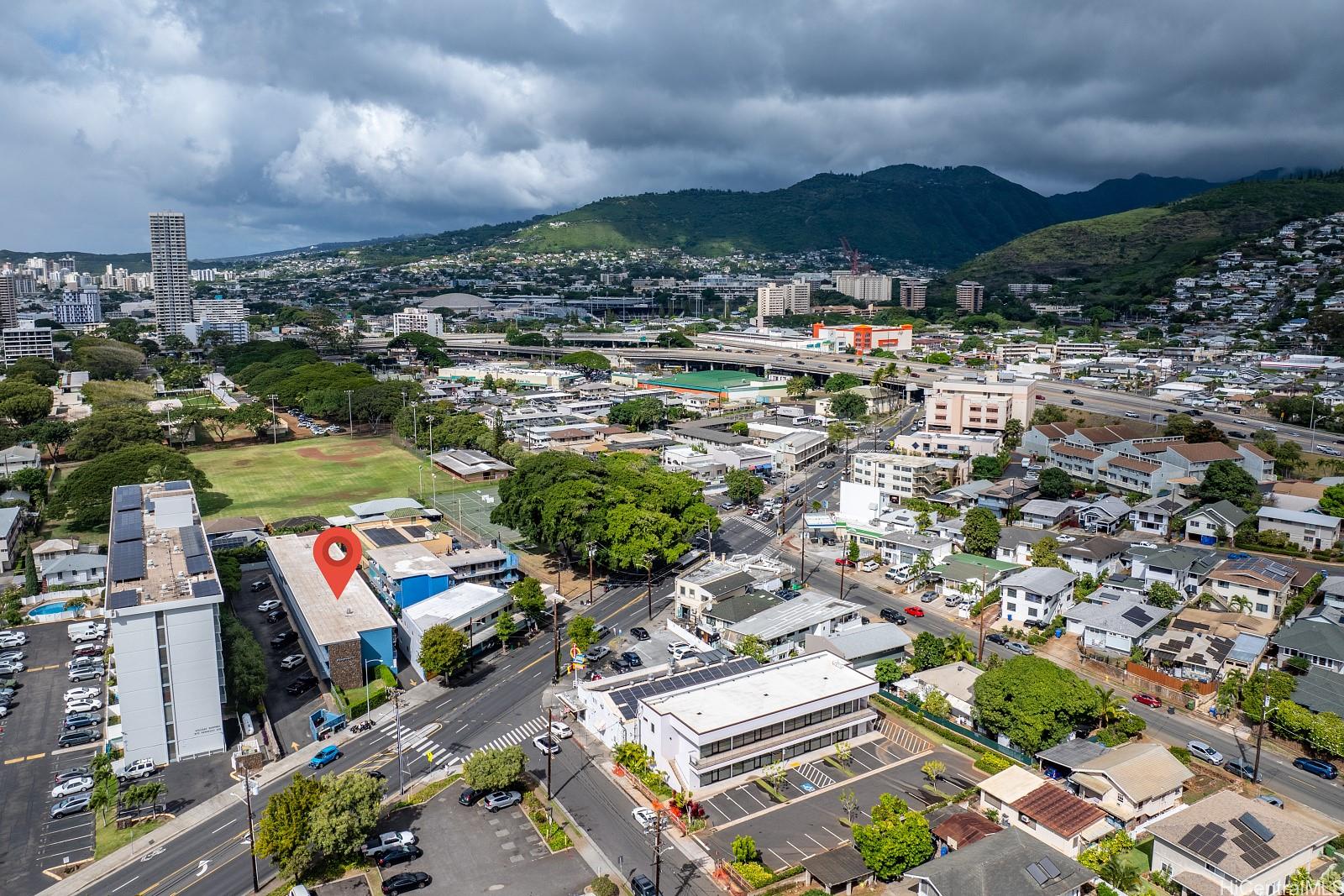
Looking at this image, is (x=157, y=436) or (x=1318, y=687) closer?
(x=1318, y=687)

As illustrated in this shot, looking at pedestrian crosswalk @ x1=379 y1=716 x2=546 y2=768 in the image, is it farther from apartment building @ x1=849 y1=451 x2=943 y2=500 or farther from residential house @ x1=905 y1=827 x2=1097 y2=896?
apartment building @ x1=849 y1=451 x2=943 y2=500

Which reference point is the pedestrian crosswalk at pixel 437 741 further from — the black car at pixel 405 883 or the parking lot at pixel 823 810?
the parking lot at pixel 823 810

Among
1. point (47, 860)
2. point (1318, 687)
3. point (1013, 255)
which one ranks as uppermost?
point (1013, 255)

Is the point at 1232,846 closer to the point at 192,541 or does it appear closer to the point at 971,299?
the point at 192,541

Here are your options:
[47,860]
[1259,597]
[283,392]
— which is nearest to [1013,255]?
[283,392]

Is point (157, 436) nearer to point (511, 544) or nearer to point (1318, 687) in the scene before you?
point (511, 544)

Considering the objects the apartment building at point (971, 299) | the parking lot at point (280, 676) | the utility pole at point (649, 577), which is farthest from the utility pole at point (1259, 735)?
the apartment building at point (971, 299)

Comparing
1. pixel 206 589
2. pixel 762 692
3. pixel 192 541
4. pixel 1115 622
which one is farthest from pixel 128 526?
pixel 1115 622
